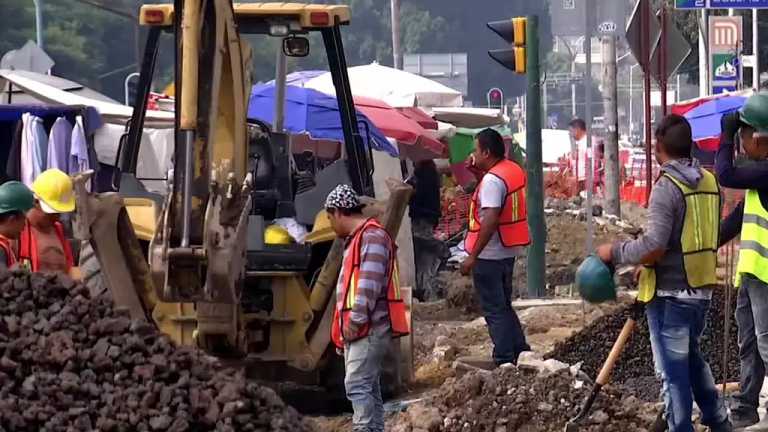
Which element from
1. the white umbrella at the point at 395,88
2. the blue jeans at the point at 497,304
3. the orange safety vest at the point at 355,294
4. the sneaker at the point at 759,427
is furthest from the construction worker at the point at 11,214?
the white umbrella at the point at 395,88

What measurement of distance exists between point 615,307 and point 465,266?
2.49 meters

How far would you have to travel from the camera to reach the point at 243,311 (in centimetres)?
1038

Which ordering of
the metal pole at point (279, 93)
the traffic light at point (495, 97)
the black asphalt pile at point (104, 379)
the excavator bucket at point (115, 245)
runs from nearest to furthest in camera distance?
the black asphalt pile at point (104, 379) → the excavator bucket at point (115, 245) → the metal pole at point (279, 93) → the traffic light at point (495, 97)

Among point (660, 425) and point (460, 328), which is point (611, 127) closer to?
point (460, 328)

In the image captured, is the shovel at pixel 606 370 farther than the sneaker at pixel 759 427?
Answer: No

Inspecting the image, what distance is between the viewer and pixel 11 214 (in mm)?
8992

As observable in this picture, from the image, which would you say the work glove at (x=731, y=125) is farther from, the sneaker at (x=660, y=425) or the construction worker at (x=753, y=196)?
the sneaker at (x=660, y=425)

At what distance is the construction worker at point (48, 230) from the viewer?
9562 millimetres

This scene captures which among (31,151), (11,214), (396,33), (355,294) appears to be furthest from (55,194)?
(396,33)

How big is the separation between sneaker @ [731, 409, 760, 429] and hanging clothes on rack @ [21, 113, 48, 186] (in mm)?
8000

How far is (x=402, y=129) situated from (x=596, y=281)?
14.2 metres

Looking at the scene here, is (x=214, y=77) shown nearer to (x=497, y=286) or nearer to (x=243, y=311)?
(x=243, y=311)

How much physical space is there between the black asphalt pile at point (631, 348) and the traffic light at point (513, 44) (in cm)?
512

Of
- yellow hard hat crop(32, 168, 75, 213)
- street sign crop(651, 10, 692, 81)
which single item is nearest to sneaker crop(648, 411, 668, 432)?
yellow hard hat crop(32, 168, 75, 213)
